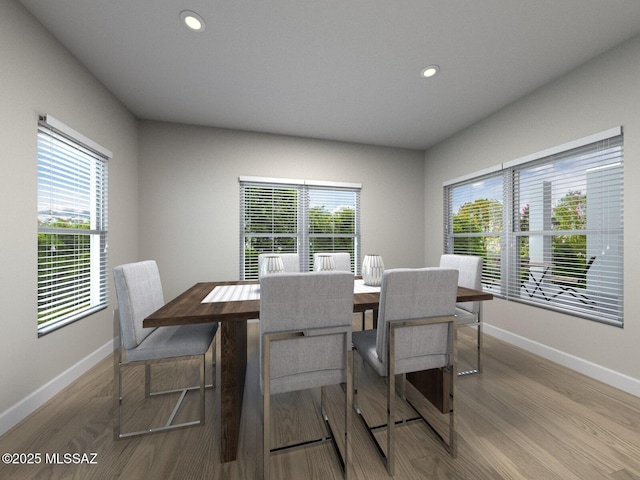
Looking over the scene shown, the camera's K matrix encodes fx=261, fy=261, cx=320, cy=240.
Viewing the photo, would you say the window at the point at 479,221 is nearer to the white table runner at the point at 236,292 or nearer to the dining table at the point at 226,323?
the white table runner at the point at 236,292

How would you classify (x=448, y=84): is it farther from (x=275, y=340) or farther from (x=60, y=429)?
(x=60, y=429)

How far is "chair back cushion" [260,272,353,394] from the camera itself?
1105mm

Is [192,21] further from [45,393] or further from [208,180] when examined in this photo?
[45,393]

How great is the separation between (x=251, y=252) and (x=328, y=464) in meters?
2.69

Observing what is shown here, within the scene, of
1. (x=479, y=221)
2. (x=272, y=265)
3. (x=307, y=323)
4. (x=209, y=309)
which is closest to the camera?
(x=307, y=323)

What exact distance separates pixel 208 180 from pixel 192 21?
187cm

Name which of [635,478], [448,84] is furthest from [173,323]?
[448,84]

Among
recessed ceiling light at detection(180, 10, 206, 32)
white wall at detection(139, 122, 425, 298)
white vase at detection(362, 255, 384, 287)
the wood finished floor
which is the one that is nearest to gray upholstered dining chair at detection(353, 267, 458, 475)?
the wood finished floor

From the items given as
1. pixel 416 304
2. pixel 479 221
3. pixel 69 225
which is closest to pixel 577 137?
pixel 479 221

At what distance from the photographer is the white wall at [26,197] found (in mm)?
1546

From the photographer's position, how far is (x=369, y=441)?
143 centimetres

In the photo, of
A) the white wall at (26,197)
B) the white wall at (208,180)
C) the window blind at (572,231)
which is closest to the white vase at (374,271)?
the window blind at (572,231)

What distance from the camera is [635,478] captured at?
1.19 metres

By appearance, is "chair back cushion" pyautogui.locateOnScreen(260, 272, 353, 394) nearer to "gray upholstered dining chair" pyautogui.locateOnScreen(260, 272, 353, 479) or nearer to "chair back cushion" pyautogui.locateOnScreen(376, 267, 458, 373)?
"gray upholstered dining chair" pyautogui.locateOnScreen(260, 272, 353, 479)
